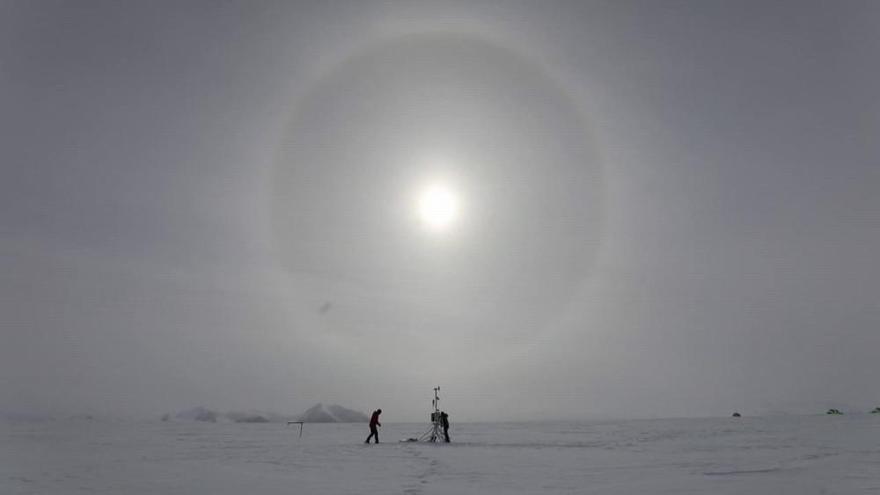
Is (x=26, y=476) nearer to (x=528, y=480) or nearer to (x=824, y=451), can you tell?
(x=528, y=480)

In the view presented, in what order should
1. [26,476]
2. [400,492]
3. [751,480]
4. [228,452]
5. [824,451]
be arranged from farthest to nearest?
[228,452] → [824,451] → [26,476] → [751,480] → [400,492]

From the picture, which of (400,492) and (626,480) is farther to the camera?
(626,480)

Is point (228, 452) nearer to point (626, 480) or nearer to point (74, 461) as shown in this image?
point (74, 461)

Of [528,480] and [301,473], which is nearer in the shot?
[528,480]

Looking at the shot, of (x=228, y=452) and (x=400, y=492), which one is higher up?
(x=228, y=452)

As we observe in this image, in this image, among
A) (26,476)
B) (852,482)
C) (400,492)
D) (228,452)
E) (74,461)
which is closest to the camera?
(400,492)

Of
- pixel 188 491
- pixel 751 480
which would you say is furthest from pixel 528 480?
pixel 188 491

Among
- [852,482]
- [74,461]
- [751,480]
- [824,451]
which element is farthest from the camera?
[824,451]

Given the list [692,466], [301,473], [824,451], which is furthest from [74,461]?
[824,451]

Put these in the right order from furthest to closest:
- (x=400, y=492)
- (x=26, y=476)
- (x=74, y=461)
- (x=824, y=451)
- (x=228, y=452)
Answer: (x=228, y=452) < (x=824, y=451) < (x=74, y=461) < (x=26, y=476) < (x=400, y=492)
